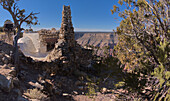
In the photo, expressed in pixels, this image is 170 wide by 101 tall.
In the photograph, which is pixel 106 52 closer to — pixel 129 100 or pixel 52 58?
pixel 52 58

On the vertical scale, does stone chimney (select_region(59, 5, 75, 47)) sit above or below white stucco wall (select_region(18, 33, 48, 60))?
above

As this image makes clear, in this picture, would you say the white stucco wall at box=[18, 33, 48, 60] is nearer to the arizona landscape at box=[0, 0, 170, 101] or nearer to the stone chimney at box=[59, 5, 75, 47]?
the arizona landscape at box=[0, 0, 170, 101]

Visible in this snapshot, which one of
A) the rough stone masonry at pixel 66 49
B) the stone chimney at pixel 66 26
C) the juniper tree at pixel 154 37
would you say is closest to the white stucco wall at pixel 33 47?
the rough stone masonry at pixel 66 49

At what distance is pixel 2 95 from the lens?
13.3 feet

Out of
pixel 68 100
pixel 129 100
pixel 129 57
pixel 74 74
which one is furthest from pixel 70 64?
pixel 129 100

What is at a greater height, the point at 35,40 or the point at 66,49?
the point at 35,40

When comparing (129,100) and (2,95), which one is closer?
(2,95)

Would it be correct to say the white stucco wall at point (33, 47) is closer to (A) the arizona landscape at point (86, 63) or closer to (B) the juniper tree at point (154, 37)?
(A) the arizona landscape at point (86, 63)

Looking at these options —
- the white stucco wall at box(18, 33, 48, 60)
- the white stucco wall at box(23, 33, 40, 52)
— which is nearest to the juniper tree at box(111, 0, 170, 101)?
the white stucco wall at box(18, 33, 48, 60)

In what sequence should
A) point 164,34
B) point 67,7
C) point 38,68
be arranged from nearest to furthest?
1. point 164,34
2. point 38,68
3. point 67,7

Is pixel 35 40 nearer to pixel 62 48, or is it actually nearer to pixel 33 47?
pixel 33 47

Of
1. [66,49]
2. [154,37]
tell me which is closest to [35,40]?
[66,49]

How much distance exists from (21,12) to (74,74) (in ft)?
22.9

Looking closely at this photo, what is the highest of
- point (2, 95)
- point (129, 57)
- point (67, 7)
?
point (67, 7)
